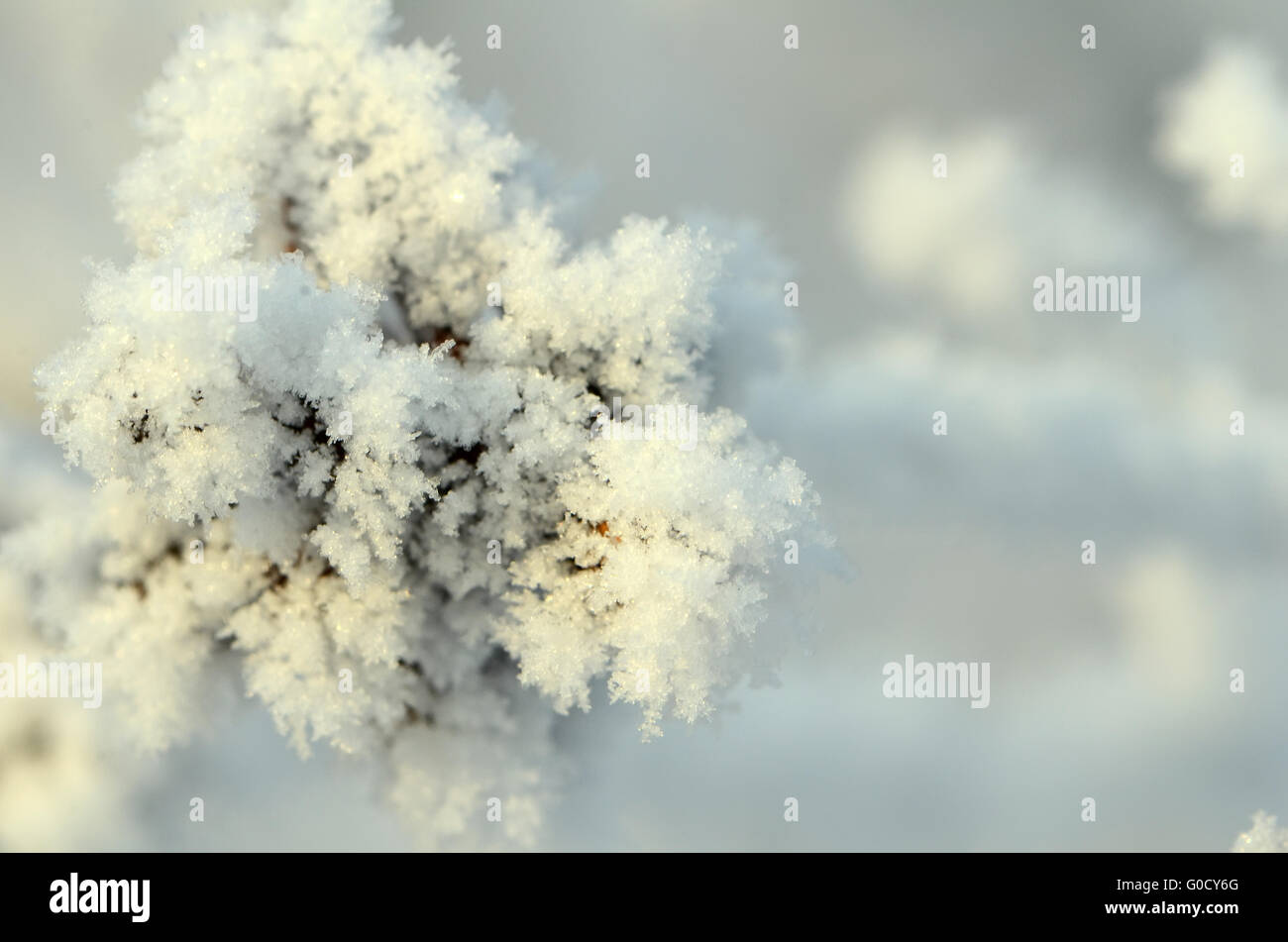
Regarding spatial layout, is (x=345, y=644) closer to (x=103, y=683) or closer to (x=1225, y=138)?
(x=103, y=683)

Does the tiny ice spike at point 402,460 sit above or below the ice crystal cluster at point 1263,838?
above

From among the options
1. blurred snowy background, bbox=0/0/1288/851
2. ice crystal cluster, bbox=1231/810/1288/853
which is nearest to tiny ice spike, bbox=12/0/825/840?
blurred snowy background, bbox=0/0/1288/851

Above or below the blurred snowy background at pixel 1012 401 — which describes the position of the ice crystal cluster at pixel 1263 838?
below

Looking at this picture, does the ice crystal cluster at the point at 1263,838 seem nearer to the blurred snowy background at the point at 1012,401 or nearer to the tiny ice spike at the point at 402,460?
the blurred snowy background at the point at 1012,401

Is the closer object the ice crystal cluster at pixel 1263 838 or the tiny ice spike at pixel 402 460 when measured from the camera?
the tiny ice spike at pixel 402 460

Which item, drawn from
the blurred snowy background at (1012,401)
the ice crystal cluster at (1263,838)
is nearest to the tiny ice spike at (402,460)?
the blurred snowy background at (1012,401)

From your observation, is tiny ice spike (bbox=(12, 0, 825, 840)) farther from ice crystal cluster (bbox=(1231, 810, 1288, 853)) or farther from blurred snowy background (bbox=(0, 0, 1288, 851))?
ice crystal cluster (bbox=(1231, 810, 1288, 853))

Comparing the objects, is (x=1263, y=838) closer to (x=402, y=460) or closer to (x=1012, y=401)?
(x=1012, y=401)

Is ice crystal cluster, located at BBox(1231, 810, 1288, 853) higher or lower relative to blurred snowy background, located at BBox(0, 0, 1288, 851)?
lower
